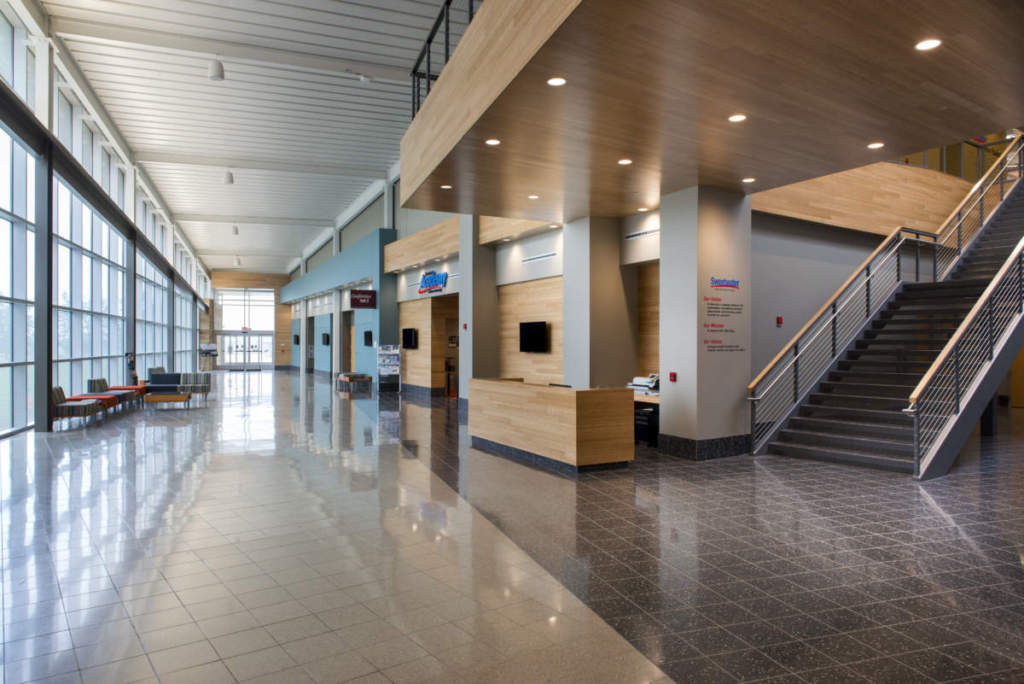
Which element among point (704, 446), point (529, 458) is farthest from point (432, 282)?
point (704, 446)

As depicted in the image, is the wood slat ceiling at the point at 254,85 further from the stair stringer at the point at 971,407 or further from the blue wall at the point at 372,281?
the stair stringer at the point at 971,407

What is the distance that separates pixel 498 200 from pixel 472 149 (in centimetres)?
235

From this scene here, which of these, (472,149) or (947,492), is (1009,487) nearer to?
(947,492)

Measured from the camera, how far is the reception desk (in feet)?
22.9

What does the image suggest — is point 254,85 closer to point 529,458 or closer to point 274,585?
point 529,458

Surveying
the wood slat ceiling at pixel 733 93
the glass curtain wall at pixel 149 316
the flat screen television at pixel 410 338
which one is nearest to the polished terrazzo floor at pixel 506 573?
the wood slat ceiling at pixel 733 93

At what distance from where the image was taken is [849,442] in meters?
7.83

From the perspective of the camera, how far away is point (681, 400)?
8.19 metres

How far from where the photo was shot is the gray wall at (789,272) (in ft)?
30.1

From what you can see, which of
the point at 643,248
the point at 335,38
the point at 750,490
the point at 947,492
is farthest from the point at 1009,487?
the point at 335,38

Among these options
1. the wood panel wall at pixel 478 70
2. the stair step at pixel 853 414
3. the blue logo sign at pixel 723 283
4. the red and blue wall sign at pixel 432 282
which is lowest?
the stair step at pixel 853 414

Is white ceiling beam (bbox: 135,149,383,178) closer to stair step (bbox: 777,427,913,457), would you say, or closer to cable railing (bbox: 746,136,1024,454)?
cable railing (bbox: 746,136,1024,454)

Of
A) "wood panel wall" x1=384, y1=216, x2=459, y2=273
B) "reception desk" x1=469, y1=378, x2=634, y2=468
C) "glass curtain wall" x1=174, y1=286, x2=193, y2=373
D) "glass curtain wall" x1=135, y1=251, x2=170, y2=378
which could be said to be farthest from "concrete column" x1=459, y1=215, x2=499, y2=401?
"glass curtain wall" x1=174, y1=286, x2=193, y2=373

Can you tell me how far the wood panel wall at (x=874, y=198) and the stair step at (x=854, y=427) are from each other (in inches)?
117
